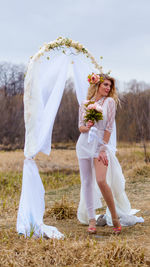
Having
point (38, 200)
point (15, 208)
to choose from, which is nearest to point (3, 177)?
point (15, 208)

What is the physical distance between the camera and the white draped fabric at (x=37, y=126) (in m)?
4.05

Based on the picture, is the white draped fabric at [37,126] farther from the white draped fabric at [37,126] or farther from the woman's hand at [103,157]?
the woman's hand at [103,157]

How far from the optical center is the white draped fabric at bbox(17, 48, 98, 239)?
4051 millimetres

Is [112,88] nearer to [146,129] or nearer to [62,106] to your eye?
[146,129]

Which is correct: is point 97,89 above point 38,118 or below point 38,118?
above

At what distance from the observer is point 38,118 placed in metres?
4.17

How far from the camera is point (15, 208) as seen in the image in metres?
5.87

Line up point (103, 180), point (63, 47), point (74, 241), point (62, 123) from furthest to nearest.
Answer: point (62, 123), point (63, 47), point (103, 180), point (74, 241)

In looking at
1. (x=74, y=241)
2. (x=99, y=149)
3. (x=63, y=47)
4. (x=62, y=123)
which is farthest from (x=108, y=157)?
(x=62, y=123)

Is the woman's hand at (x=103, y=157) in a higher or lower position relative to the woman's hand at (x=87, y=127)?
lower

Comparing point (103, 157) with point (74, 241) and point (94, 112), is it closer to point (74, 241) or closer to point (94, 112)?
point (94, 112)

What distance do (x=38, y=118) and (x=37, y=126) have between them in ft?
0.30

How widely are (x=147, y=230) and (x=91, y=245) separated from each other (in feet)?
3.92

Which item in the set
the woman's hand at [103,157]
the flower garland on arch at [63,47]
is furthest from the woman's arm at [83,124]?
the flower garland on arch at [63,47]
